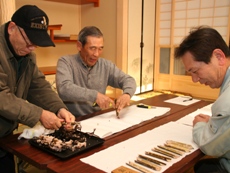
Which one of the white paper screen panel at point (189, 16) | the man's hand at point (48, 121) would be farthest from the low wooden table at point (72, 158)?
the white paper screen panel at point (189, 16)

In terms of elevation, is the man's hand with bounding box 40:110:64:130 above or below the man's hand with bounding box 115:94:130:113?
above

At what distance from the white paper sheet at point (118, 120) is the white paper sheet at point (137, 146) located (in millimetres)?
162

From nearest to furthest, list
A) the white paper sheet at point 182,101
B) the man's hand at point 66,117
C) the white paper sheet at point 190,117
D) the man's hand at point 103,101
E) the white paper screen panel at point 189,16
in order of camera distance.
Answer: the man's hand at point 66,117 → the white paper sheet at point 190,117 → the man's hand at point 103,101 → the white paper sheet at point 182,101 → the white paper screen panel at point 189,16

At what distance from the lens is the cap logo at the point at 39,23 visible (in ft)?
3.74

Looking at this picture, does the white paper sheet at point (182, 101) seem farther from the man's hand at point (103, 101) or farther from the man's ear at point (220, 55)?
the man's ear at point (220, 55)

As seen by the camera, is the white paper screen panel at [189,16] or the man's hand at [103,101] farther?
the white paper screen panel at [189,16]

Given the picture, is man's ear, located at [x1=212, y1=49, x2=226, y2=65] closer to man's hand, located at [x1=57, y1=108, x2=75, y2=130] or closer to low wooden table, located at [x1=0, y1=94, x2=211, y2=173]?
low wooden table, located at [x1=0, y1=94, x2=211, y2=173]

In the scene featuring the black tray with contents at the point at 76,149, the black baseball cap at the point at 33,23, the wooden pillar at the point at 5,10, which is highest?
the wooden pillar at the point at 5,10

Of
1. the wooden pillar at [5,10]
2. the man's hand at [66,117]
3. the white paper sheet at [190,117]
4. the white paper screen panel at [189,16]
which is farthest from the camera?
the white paper screen panel at [189,16]

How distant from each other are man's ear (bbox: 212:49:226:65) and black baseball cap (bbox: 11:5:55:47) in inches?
31.8

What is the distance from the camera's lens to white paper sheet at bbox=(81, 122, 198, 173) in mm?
976

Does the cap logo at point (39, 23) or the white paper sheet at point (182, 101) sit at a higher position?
the cap logo at point (39, 23)

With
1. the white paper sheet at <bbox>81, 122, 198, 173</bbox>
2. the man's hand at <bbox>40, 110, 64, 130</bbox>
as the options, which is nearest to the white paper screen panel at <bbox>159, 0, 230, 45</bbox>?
the white paper sheet at <bbox>81, 122, 198, 173</bbox>

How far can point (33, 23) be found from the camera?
1.14 meters
